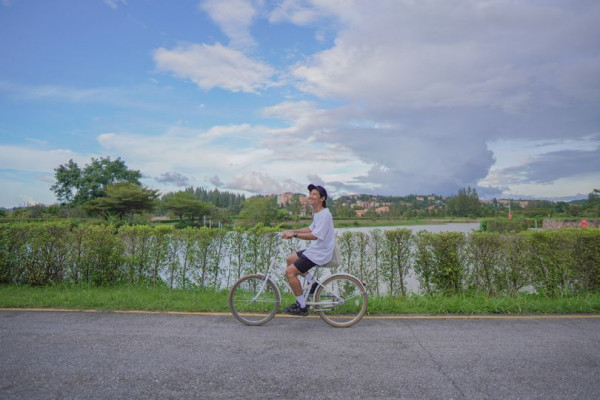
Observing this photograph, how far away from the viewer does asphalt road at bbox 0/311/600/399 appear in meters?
3.25

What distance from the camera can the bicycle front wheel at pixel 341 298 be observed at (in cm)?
514

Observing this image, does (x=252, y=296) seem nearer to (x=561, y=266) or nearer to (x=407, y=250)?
(x=407, y=250)

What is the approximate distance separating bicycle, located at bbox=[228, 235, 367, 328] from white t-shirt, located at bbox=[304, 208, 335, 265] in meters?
0.32

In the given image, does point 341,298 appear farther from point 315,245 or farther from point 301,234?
point 301,234

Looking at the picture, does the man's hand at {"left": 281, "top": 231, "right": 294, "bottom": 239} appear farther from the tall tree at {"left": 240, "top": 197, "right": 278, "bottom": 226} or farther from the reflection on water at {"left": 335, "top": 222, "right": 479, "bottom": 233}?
the tall tree at {"left": 240, "top": 197, "right": 278, "bottom": 226}

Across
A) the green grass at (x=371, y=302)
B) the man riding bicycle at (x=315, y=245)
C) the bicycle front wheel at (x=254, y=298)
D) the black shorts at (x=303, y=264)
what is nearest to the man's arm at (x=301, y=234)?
the man riding bicycle at (x=315, y=245)

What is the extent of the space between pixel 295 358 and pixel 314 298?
1.36 m

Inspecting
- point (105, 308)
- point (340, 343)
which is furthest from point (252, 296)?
point (105, 308)

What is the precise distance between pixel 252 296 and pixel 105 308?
7.76 feet

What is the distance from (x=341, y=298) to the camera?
5.23 m

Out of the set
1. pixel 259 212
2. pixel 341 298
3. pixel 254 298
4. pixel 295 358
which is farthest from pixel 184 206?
pixel 295 358

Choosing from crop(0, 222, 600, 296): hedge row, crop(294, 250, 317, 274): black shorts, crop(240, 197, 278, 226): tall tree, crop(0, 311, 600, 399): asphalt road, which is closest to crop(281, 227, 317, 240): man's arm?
crop(294, 250, 317, 274): black shorts

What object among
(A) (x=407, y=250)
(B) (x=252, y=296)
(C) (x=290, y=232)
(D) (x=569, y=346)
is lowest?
(D) (x=569, y=346)

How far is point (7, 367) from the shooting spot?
145 inches
